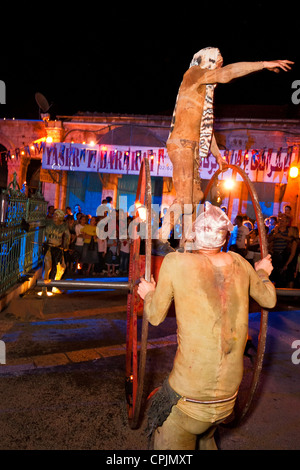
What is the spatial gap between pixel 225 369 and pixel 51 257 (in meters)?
6.81

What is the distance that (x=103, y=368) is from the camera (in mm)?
4582

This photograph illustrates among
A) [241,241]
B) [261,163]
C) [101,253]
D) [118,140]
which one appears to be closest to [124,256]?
[101,253]

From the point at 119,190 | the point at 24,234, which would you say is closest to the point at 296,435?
the point at 24,234

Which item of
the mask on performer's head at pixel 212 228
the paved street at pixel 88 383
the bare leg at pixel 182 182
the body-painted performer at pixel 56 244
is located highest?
the bare leg at pixel 182 182

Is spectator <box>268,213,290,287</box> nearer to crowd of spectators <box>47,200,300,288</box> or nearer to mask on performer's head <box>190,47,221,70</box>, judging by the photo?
crowd of spectators <box>47,200,300,288</box>

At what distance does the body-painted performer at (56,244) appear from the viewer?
8.27m

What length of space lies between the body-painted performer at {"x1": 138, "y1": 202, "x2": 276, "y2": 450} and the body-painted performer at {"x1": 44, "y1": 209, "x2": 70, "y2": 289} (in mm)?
6458

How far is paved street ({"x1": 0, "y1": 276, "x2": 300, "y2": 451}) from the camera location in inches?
124

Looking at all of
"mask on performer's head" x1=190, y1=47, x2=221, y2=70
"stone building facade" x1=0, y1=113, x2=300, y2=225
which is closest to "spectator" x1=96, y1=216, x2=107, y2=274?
"stone building facade" x1=0, y1=113, x2=300, y2=225

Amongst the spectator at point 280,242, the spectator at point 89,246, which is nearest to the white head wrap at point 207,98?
the spectator at point 280,242

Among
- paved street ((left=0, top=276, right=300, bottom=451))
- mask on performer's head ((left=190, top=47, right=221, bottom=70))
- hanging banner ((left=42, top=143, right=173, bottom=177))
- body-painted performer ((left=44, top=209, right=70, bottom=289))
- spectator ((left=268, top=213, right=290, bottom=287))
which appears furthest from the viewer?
hanging banner ((left=42, top=143, right=173, bottom=177))

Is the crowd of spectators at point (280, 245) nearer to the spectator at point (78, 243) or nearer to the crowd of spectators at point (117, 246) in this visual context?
the crowd of spectators at point (117, 246)

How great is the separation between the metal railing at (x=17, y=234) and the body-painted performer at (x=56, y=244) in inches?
25.0

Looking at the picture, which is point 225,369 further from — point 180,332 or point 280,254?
point 280,254
